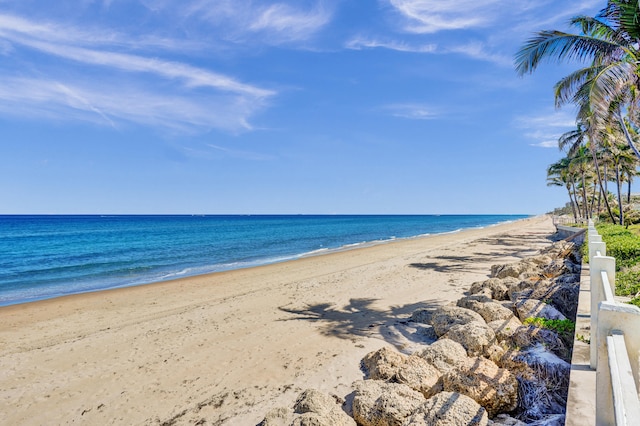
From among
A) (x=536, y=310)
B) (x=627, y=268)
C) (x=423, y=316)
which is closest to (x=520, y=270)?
(x=627, y=268)

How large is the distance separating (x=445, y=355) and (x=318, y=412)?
213 cm

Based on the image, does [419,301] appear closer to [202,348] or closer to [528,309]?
[528,309]

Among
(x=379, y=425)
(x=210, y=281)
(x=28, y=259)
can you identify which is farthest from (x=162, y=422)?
(x=28, y=259)

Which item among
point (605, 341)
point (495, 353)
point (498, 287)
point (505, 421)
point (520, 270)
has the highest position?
point (605, 341)

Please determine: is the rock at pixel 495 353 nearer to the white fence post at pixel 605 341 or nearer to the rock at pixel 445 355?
the rock at pixel 445 355

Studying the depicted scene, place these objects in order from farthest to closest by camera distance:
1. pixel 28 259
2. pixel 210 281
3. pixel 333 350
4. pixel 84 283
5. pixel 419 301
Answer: pixel 28 259, pixel 84 283, pixel 210 281, pixel 419 301, pixel 333 350

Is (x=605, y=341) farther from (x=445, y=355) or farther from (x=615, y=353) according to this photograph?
(x=445, y=355)

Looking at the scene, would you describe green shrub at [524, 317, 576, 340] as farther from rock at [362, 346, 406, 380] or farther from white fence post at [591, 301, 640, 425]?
white fence post at [591, 301, 640, 425]

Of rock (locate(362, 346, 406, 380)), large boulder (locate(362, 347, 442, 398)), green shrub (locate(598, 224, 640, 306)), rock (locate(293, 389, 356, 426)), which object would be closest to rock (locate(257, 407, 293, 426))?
rock (locate(293, 389, 356, 426))

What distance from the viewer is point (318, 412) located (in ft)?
14.1

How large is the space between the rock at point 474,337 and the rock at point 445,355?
142 millimetres

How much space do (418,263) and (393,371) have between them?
14415 mm

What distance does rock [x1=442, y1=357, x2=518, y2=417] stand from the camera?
4137 mm

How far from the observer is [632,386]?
61.1 inches
